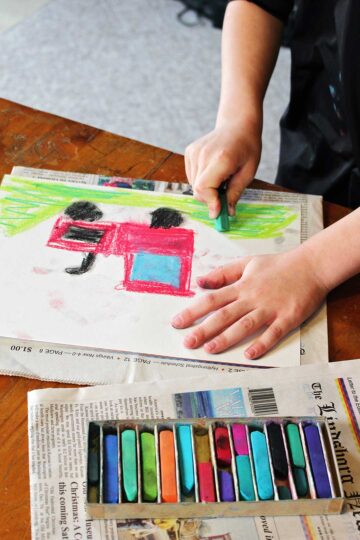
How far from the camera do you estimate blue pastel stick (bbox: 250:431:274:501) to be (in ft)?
1.93

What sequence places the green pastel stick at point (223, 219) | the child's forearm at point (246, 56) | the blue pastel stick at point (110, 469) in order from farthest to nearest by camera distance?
the child's forearm at point (246, 56)
the green pastel stick at point (223, 219)
the blue pastel stick at point (110, 469)

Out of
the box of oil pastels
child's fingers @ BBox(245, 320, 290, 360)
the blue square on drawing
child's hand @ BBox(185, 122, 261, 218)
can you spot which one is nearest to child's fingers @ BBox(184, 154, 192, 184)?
child's hand @ BBox(185, 122, 261, 218)

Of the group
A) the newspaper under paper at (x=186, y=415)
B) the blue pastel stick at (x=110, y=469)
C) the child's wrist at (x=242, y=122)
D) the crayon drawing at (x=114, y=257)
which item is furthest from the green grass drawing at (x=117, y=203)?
the blue pastel stick at (x=110, y=469)

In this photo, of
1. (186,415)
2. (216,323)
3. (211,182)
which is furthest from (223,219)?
(186,415)

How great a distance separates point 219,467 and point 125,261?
0.92 feet

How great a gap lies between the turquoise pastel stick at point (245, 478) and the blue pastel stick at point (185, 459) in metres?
0.04

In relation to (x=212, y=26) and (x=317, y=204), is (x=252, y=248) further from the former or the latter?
(x=212, y=26)

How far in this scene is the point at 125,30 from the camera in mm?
2240

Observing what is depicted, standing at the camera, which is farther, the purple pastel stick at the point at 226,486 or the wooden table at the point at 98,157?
the wooden table at the point at 98,157

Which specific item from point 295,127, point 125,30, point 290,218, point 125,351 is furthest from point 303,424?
point 125,30

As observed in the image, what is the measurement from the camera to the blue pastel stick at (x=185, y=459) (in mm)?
588

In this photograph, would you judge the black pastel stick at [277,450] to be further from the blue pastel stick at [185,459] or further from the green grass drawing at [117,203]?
the green grass drawing at [117,203]

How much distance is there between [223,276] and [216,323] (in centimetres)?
7

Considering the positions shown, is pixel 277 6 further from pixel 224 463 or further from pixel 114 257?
pixel 224 463
